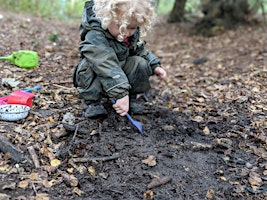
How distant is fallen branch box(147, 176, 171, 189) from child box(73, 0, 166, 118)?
59 centimetres

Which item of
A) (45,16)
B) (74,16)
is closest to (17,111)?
(45,16)

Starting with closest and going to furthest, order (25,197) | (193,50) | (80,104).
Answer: (25,197) < (80,104) < (193,50)

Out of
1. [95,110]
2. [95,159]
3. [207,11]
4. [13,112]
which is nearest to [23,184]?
[95,159]

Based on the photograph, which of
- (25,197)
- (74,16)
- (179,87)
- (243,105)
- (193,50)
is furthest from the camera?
(74,16)

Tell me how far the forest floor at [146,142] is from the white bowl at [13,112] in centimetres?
5

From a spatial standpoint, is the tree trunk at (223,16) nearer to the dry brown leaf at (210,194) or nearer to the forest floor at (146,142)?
the forest floor at (146,142)

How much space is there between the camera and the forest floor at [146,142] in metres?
2.26

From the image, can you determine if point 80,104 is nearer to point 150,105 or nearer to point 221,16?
point 150,105

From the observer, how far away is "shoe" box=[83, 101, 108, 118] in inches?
115

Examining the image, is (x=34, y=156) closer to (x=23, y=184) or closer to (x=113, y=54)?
(x=23, y=184)

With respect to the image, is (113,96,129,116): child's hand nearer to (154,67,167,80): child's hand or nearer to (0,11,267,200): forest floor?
(0,11,267,200): forest floor

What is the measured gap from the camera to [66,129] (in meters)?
2.71

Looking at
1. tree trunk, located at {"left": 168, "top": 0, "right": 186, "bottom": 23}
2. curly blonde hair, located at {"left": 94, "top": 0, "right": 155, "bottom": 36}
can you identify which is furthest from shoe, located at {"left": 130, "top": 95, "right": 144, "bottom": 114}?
tree trunk, located at {"left": 168, "top": 0, "right": 186, "bottom": 23}

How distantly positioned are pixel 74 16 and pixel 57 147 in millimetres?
6339
